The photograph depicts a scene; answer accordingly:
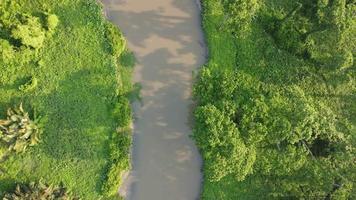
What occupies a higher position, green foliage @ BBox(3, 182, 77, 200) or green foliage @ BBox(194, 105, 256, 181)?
green foliage @ BBox(194, 105, 256, 181)

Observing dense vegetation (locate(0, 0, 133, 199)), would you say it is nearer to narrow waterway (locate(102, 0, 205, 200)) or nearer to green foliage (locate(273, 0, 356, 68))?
narrow waterway (locate(102, 0, 205, 200))

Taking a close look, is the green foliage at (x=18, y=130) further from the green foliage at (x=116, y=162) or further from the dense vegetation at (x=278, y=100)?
the dense vegetation at (x=278, y=100)

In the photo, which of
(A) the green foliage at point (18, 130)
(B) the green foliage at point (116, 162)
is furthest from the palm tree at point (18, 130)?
Result: (B) the green foliage at point (116, 162)

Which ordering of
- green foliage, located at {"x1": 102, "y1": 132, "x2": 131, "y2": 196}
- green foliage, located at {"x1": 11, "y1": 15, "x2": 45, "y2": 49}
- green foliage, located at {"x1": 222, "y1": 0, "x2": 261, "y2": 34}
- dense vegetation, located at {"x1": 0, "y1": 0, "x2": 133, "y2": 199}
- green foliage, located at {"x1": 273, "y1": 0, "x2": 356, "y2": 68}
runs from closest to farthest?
green foliage, located at {"x1": 222, "y1": 0, "x2": 261, "y2": 34} < green foliage, located at {"x1": 11, "y1": 15, "x2": 45, "y2": 49} < green foliage, located at {"x1": 273, "y1": 0, "x2": 356, "y2": 68} < dense vegetation, located at {"x1": 0, "y1": 0, "x2": 133, "y2": 199} < green foliage, located at {"x1": 102, "y1": 132, "x2": 131, "y2": 196}

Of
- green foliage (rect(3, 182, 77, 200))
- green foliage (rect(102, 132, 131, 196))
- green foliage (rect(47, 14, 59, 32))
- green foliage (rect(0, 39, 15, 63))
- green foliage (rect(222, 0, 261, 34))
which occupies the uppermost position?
green foliage (rect(222, 0, 261, 34))

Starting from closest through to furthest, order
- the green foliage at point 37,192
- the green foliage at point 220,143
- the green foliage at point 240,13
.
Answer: the green foliage at point 220,143 < the green foliage at point 240,13 < the green foliage at point 37,192

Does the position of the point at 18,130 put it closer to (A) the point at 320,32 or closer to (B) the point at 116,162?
(B) the point at 116,162

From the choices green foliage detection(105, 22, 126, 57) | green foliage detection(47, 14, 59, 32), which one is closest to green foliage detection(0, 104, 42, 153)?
green foliage detection(47, 14, 59, 32)
